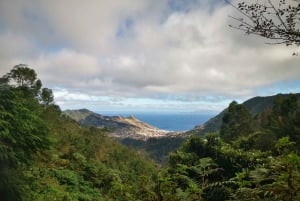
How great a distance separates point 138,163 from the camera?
2962 cm

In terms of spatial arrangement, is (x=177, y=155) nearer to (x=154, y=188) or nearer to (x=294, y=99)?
(x=154, y=188)

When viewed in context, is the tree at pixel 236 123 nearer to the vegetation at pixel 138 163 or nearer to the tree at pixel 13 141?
the vegetation at pixel 138 163

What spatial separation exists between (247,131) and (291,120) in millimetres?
9074

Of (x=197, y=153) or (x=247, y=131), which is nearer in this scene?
(x=197, y=153)

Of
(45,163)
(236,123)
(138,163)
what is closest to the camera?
(45,163)

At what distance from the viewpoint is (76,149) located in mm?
22906

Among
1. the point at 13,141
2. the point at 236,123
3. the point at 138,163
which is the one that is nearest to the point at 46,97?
the point at 138,163

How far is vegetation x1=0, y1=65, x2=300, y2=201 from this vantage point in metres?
3.50

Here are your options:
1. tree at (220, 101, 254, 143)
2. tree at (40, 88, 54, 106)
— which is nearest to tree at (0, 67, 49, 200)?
tree at (40, 88, 54, 106)

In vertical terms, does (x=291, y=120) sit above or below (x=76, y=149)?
above

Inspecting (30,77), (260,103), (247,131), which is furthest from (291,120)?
(260,103)

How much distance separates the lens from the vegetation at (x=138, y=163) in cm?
350

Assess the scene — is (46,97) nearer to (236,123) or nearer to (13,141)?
(236,123)

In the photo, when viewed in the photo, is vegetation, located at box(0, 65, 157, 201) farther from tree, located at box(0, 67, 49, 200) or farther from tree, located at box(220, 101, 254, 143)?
tree, located at box(220, 101, 254, 143)
